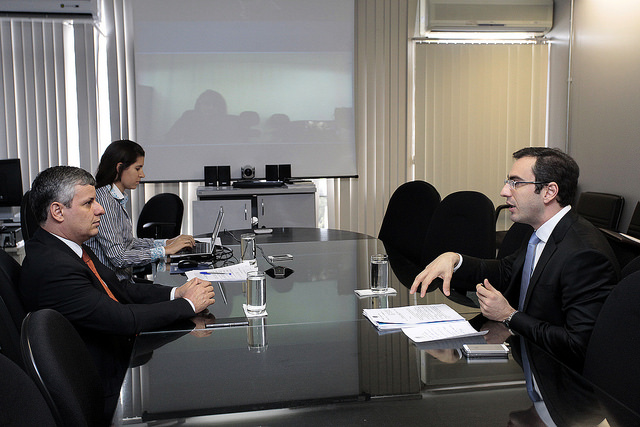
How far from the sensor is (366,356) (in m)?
1.75

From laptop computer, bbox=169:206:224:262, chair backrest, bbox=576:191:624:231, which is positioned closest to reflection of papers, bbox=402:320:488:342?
laptop computer, bbox=169:206:224:262

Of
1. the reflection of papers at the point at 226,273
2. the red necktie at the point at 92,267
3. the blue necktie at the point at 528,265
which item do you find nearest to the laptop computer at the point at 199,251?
the reflection of papers at the point at 226,273

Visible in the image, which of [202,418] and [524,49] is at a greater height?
[524,49]

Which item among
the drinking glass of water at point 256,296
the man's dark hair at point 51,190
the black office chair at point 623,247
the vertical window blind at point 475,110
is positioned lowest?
the black office chair at point 623,247

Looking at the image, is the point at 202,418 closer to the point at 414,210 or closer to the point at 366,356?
the point at 366,356

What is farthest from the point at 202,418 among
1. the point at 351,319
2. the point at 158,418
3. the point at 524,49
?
the point at 524,49

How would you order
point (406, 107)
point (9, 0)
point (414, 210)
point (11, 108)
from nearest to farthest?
point (414, 210)
point (9, 0)
point (11, 108)
point (406, 107)

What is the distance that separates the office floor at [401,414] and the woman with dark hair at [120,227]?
181 cm

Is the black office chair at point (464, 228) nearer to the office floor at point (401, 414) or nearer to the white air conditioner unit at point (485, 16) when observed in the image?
the office floor at point (401, 414)

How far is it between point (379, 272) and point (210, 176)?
4.15 metres

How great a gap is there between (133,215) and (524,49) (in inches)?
183

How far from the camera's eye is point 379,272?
8.00 feet

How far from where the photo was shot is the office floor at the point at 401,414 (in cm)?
130

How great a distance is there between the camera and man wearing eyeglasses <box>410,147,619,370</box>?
1.93 metres
